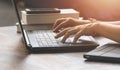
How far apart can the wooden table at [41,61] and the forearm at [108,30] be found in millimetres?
174

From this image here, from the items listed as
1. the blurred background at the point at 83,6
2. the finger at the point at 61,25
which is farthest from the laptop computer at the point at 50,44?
the blurred background at the point at 83,6

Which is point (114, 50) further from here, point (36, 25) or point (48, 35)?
→ point (36, 25)

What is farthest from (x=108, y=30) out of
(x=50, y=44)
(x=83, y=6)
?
(x=83, y=6)

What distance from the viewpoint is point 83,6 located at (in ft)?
6.12

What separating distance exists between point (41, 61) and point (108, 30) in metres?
0.34

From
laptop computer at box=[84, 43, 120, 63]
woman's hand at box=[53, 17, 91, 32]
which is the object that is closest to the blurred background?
woman's hand at box=[53, 17, 91, 32]

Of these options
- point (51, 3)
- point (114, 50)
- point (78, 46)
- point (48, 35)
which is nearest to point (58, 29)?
point (48, 35)

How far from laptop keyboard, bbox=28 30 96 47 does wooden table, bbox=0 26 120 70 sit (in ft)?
0.21

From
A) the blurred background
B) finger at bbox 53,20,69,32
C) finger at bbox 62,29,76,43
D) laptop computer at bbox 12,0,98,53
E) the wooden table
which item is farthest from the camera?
the blurred background

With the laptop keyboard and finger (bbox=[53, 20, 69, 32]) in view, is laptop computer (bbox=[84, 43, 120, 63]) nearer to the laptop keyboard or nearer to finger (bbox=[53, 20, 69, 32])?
the laptop keyboard

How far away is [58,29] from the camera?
130 centimetres

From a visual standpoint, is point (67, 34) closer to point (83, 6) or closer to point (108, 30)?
point (108, 30)

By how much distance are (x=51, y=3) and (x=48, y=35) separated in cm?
70

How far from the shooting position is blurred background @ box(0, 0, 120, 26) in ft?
6.07
